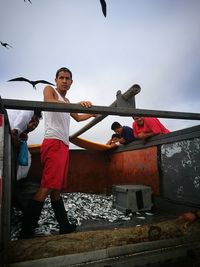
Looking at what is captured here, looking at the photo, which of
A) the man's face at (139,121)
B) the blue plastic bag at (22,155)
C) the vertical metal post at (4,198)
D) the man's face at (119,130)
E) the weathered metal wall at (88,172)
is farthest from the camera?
the weathered metal wall at (88,172)

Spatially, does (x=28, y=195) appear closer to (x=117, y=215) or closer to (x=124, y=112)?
(x=117, y=215)

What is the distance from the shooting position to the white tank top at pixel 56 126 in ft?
9.45

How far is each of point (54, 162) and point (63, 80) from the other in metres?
1.20

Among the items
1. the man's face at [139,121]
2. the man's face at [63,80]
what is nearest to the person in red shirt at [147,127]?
the man's face at [139,121]

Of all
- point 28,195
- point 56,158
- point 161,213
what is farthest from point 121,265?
point 161,213

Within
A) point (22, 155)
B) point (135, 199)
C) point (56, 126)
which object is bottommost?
point (135, 199)

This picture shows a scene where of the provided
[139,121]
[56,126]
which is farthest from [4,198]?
[139,121]

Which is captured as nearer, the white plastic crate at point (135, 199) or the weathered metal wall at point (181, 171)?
the weathered metal wall at point (181, 171)

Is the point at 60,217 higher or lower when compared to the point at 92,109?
lower

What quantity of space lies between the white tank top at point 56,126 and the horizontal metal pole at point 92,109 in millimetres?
758

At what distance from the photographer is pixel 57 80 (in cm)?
317

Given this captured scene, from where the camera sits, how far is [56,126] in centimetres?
291

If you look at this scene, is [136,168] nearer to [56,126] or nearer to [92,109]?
[56,126]

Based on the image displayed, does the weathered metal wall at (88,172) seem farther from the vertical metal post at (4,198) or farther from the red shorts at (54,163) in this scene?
the vertical metal post at (4,198)
